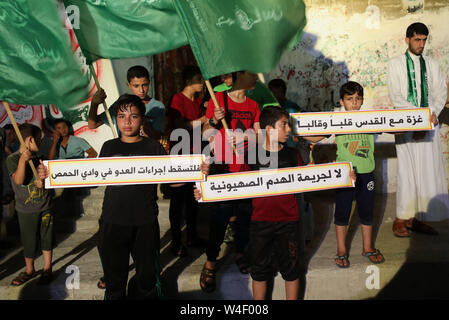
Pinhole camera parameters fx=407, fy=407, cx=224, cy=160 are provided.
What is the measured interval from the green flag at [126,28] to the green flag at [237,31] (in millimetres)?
343

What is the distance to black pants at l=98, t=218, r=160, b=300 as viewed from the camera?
2998 mm

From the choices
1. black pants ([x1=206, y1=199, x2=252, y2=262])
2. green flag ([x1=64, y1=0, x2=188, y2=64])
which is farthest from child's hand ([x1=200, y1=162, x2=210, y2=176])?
green flag ([x1=64, y1=0, x2=188, y2=64])

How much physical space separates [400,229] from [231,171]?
2303 mm

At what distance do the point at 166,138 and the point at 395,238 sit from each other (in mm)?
2729

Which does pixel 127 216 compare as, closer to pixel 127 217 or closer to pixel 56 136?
pixel 127 217

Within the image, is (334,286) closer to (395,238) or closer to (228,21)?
(395,238)

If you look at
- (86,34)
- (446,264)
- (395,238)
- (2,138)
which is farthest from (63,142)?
(446,264)

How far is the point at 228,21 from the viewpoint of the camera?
10.3ft

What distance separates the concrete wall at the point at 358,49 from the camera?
20.4 ft

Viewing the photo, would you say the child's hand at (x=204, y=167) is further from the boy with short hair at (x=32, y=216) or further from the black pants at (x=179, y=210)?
the boy with short hair at (x=32, y=216)

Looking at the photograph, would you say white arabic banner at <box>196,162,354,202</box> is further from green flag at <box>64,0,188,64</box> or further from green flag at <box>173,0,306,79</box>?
green flag at <box>64,0,188,64</box>

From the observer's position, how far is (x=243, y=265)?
379cm

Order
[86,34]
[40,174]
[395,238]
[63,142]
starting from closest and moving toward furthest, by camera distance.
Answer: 1. [40,174]
2. [86,34]
3. [395,238]
4. [63,142]

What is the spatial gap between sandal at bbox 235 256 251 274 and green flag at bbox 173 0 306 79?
1.78 metres
